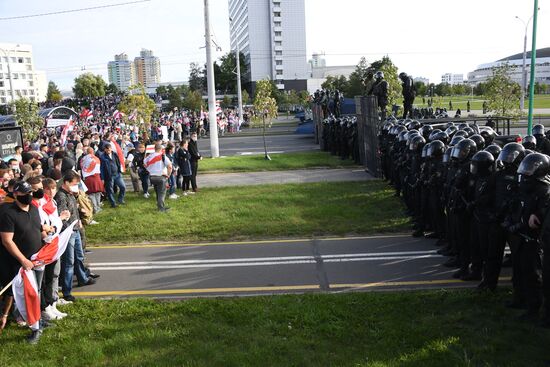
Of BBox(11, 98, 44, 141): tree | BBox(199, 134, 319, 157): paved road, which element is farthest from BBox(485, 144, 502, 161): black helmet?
BBox(11, 98, 44, 141): tree

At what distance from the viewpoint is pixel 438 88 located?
9744 cm

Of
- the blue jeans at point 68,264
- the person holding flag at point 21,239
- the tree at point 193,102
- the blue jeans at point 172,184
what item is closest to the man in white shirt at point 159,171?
the blue jeans at point 172,184

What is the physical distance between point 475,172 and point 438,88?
96.4m

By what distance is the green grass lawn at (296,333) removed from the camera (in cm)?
539

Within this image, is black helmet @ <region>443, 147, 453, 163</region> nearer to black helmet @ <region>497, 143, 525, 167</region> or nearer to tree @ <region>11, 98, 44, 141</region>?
black helmet @ <region>497, 143, 525, 167</region>

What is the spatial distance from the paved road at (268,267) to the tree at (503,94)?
20651 mm

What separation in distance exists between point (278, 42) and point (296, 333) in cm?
11548

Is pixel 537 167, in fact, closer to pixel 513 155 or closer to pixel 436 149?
pixel 513 155

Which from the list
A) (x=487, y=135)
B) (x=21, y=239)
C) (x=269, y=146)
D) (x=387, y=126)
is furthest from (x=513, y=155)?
(x=269, y=146)

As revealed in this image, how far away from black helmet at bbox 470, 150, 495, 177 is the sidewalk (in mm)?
10226

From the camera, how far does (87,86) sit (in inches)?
3556

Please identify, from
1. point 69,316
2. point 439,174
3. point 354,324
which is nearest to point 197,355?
point 354,324

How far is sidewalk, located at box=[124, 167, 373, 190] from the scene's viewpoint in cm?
1801

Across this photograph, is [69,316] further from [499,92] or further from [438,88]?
[438,88]
